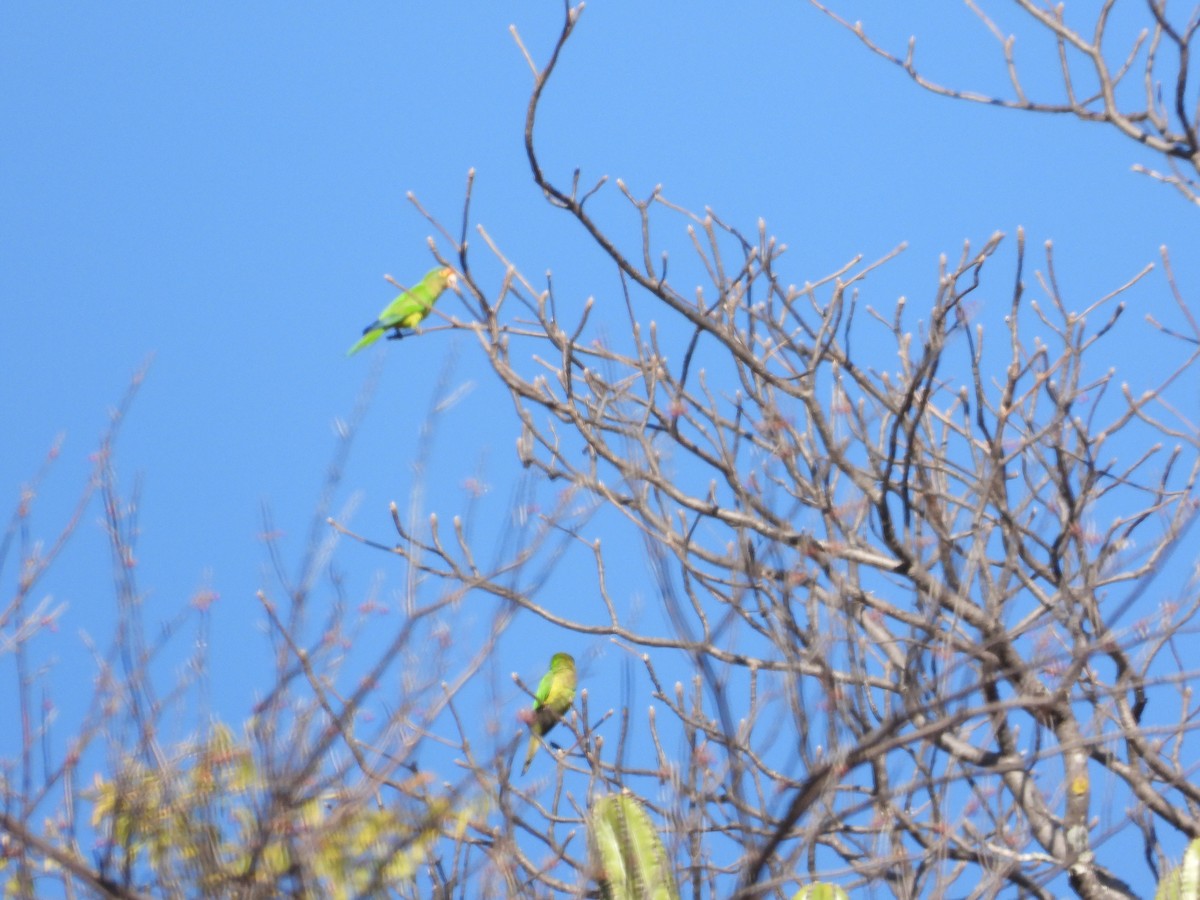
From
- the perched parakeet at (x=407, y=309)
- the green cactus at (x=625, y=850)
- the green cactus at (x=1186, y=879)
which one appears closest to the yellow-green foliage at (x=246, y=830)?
the green cactus at (x=625, y=850)

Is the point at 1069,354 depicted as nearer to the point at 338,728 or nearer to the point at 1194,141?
the point at 1194,141

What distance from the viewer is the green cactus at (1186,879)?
2655 mm

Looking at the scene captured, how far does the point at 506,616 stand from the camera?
2043 mm

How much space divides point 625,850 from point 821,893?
38cm

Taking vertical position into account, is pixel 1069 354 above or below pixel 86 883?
above

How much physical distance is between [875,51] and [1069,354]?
2.99 ft

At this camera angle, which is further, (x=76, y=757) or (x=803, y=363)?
(x=803, y=363)

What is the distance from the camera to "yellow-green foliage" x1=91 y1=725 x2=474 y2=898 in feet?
6.81

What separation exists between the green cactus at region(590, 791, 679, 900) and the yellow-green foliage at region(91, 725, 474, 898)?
388 mm

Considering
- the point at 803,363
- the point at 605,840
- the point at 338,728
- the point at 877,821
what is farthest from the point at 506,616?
the point at 803,363

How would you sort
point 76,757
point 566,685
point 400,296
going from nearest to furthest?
1. point 76,757
2. point 566,685
3. point 400,296

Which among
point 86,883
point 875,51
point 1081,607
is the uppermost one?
point 875,51

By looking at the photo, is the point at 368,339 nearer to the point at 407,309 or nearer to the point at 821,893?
the point at 407,309

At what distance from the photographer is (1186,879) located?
2.66m
